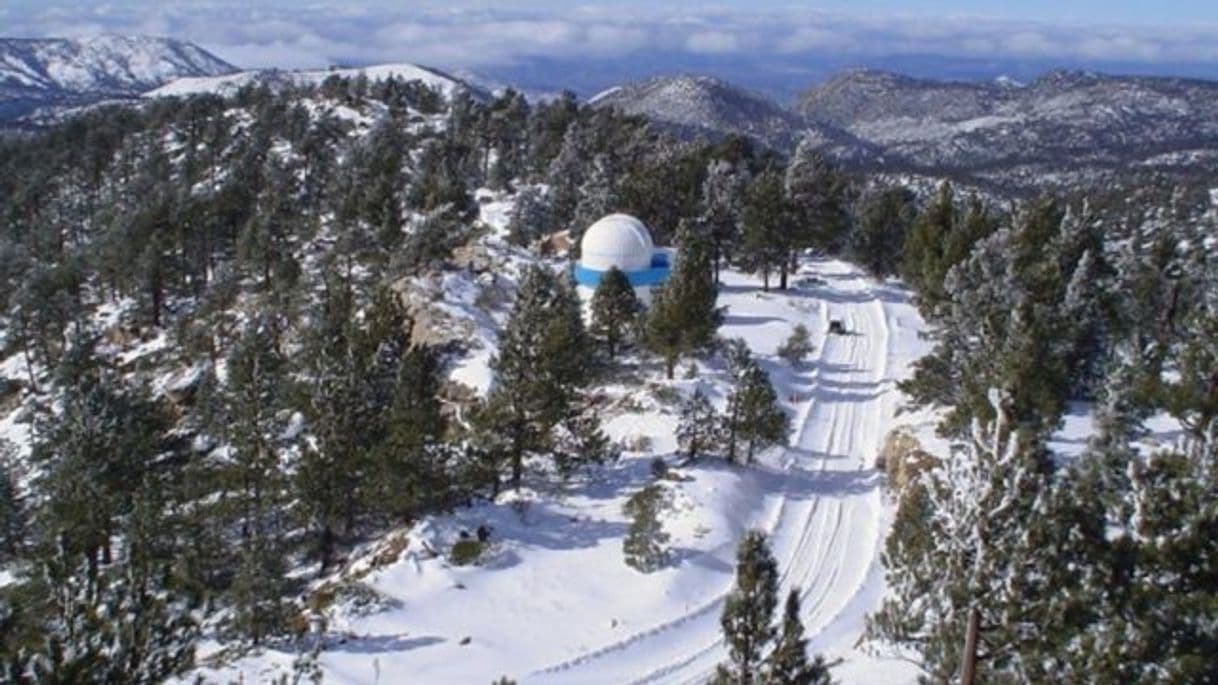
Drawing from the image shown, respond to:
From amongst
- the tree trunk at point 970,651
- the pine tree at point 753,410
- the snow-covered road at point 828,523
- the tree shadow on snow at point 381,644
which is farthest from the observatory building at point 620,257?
the tree trunk at point 970,651

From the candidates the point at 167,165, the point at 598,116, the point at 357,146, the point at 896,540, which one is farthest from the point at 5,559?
the point at 598,116

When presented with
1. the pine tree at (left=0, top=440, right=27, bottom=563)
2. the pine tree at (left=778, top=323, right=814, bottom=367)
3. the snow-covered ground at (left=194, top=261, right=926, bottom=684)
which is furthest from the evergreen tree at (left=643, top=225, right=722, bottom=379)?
the pine tree at (left=0, top=440, right=27, bottom=563)

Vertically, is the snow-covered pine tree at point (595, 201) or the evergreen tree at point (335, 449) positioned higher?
Result: the snow-covered pine tree at point (595, 201)

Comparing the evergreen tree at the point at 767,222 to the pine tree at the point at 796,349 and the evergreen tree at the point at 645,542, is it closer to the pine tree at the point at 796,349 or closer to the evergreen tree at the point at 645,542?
the pine tree at the point at 796,349

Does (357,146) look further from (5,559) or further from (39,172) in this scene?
(5,559)

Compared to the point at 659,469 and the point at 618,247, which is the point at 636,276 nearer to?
Answer: the point at 618,247

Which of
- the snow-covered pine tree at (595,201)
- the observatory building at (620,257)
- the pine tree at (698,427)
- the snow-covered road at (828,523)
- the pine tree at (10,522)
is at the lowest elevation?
the pine tree at (10,522)

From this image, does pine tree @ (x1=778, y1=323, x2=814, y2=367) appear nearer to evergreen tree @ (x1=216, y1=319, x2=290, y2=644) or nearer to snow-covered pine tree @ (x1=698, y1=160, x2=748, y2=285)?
snow-covered pine tree @ (x1=698, y1=160, x2=748, y2=285)
